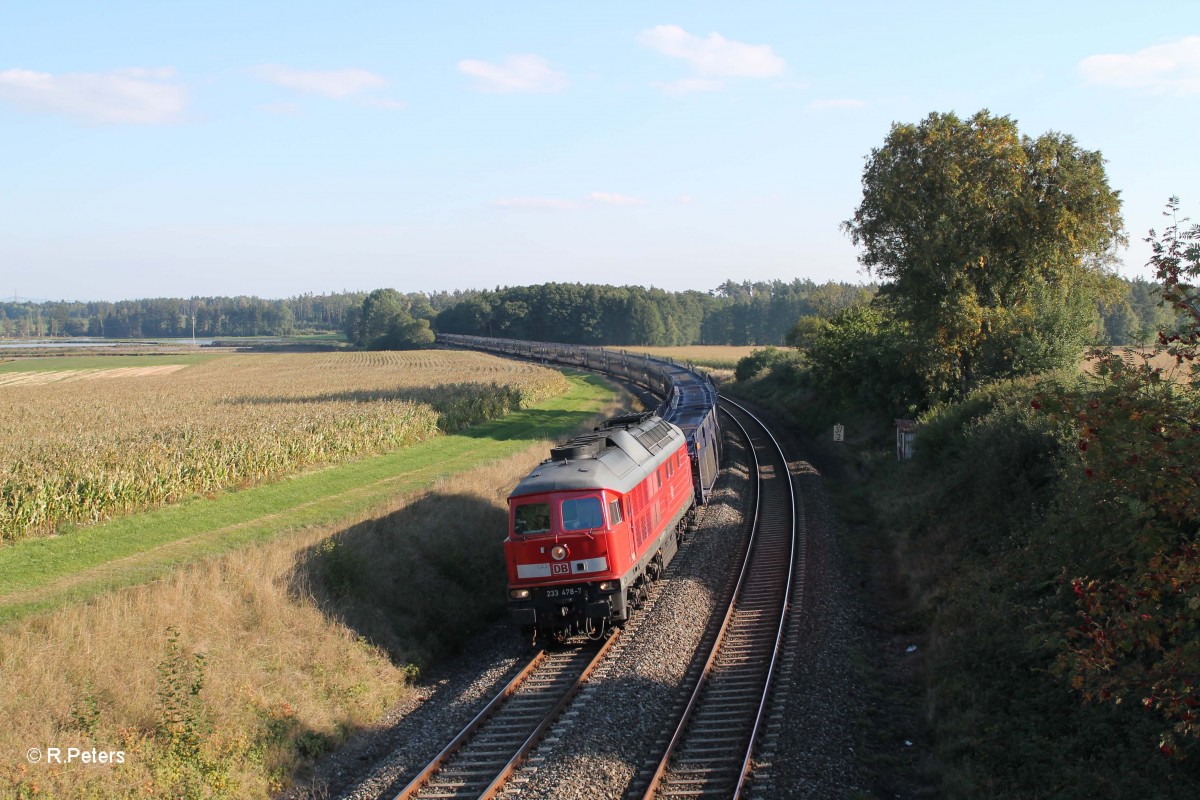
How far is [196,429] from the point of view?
32.1 meters

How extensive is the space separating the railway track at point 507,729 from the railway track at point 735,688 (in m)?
1.85

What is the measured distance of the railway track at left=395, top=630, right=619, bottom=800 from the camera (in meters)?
11.0

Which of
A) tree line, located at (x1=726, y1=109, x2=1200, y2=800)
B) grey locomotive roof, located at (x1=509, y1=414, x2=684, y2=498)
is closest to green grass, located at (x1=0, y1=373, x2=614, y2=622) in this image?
grey locomotive roof, located at (x1=509, y1=414, x2=684, y2=498)

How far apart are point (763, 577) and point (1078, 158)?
67.3 feet

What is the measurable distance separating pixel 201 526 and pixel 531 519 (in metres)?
11.1

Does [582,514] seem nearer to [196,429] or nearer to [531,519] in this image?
[531,519]

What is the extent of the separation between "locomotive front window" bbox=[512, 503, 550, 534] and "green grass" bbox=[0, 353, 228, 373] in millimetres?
98581

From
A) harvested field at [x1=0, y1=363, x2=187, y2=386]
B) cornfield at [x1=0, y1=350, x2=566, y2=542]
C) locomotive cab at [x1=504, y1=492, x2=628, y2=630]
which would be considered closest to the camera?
locomotive cab at [x1=504, y1=492, x2=628, y2=630]

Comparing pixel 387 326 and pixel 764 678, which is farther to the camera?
pixel 387 326

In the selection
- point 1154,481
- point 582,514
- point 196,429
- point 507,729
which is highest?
point 1154,481

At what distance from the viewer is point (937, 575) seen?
18672 millimetres

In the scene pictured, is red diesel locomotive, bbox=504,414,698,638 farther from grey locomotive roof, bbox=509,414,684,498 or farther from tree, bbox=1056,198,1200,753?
tree, bbox=1056,198,1200,753

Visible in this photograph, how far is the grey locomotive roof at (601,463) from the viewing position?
15.7 metres

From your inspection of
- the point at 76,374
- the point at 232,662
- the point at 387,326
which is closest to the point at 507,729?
the point at 232,662
